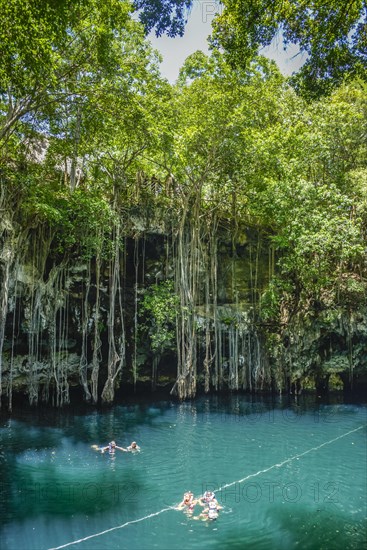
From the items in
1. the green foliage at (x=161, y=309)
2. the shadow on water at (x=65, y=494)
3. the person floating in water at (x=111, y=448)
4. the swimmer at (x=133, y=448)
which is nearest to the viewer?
the shadow on water at (x=65, y=494)

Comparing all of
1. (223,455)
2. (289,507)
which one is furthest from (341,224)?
(289,507)

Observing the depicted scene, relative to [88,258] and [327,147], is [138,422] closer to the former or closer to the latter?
[88,258]

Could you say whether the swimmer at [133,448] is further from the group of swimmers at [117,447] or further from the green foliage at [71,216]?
the green foliage at [71,216]

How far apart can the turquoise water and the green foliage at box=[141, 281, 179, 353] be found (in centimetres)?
216

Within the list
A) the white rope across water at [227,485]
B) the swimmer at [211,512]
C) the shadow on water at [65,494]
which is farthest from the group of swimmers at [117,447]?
the swimmer at [211,512]

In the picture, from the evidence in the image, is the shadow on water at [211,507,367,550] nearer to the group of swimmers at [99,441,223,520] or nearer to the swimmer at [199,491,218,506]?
the group of swimmers at [99,441,223,520]

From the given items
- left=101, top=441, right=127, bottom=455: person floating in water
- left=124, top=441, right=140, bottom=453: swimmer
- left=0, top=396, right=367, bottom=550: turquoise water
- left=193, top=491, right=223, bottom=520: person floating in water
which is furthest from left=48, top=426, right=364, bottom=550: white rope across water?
left=101, top=441, right=127, bottom=455: person floating in water

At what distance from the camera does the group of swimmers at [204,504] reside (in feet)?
19.5

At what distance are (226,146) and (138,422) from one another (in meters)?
7.71

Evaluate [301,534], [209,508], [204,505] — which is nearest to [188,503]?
[204,505]

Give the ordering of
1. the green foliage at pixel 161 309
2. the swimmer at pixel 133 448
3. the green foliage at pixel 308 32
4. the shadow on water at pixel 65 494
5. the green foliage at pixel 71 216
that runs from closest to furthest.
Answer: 1. the green foliage at pixel 308 32
2. the shadow on water at pixel 65 494
3. the swimmer at pixel 133 448
4. the green foliage at pixel 71 216
5. the green foliage at pixel 161 309

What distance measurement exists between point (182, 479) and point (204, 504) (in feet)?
3.72

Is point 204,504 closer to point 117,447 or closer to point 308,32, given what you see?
point 117,447

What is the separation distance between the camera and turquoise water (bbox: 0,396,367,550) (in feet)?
18.2
